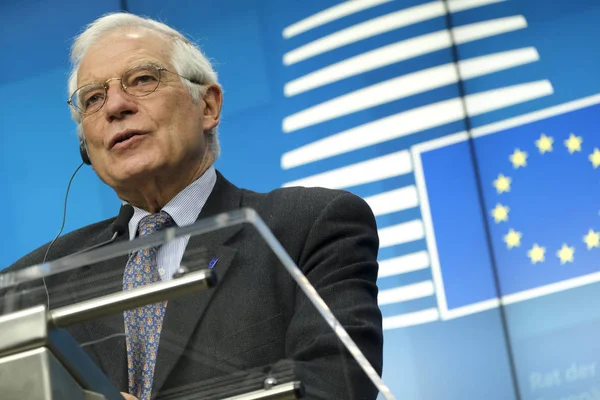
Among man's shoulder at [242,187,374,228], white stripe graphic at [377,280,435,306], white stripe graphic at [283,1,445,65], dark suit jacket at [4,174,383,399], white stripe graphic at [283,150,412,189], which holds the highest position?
white stripe graphic at [283,1,445,65]

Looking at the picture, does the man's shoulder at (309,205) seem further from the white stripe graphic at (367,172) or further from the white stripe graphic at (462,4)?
the white stripe graphic at (462,4)

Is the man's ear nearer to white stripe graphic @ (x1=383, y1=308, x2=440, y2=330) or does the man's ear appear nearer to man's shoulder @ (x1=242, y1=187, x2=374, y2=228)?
man's shoulder @ (x1=242, y1=187, x2=374, y2=228)

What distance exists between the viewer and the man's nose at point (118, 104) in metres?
1.73

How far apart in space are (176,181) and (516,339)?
148 centimetres

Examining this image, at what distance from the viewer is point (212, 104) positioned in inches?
77.1

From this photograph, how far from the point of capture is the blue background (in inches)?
112

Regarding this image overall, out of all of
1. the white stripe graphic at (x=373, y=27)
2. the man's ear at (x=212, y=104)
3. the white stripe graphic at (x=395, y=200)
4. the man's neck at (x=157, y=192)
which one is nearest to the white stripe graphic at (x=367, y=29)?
the white stripe graphic at (x=373, y=27)

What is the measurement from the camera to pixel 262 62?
10.6ft

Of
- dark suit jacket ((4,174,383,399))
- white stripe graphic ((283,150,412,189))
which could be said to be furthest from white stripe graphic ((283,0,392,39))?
dark suit jacket ((4,174,383,399))

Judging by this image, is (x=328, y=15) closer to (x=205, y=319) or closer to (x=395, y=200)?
(x=395, y=200)

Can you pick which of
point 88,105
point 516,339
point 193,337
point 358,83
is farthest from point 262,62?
point 193,337

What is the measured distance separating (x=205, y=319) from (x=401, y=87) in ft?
7.91

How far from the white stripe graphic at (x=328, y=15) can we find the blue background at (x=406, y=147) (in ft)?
0.07

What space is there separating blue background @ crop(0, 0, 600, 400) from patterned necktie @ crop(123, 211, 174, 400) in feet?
6.75
